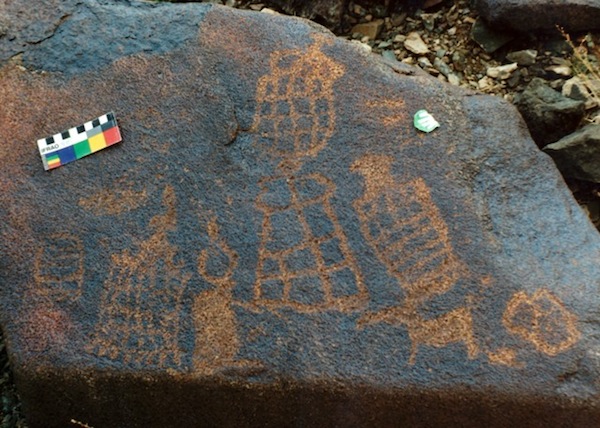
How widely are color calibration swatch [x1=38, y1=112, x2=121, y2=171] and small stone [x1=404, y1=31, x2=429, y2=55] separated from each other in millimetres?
1354

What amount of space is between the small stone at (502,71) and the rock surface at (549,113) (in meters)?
0.25

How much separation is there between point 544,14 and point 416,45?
0.52 meters

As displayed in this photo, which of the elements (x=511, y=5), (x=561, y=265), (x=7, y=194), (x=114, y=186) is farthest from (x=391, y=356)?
(x=511, y=5)

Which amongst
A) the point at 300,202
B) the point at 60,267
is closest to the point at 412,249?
the point at 300,202

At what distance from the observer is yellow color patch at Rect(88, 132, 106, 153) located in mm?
2672

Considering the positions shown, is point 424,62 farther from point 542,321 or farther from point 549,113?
point 542,321

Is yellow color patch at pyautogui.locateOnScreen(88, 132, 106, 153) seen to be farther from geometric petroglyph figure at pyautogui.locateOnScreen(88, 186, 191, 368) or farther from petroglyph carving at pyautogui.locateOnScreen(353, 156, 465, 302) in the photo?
petroglyph carving at pyautogui.locateOnScreen(353, 156, 465, 302)

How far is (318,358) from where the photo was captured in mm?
2242

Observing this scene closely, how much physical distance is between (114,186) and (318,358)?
86cm

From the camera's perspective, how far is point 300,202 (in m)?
2.48

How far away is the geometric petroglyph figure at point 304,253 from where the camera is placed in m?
2.32

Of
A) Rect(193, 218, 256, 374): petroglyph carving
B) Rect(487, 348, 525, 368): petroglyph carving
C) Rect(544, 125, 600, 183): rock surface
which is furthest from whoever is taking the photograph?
Rect(544, 125, 600, 183): rock surface

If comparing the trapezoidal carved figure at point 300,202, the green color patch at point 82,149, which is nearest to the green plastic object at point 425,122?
the trapezoidal carved figure at point 300,202

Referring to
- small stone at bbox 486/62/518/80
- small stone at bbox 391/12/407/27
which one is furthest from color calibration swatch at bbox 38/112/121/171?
small stone at bbox 486/62/518/80
